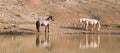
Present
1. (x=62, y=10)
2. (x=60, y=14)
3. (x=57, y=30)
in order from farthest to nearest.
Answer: (x=62, y=10)
(x=60, y=14)
(x=57, y=30)

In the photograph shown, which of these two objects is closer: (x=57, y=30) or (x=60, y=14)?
(x=57, y=30)

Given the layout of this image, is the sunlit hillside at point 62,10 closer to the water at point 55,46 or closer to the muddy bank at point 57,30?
the muddy bank at point 57,30

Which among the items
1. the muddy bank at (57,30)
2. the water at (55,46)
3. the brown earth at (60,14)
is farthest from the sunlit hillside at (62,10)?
the water at (55,46)

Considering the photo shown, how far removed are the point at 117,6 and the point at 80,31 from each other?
60.2ft

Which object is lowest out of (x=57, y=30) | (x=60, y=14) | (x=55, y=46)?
(x=57, y=30)

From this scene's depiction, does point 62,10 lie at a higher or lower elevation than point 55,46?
higher

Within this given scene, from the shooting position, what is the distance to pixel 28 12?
57.2 meters

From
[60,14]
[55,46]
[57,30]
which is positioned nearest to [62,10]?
[60,14]

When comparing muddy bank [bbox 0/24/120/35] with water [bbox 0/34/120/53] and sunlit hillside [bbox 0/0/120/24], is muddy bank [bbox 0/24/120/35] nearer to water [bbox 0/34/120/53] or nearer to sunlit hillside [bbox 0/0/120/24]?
sunlit hillside [bbox 0/0/120/24]

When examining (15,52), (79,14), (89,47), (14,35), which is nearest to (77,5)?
(79,14)

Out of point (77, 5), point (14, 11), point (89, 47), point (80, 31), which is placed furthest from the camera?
point (77, 5)

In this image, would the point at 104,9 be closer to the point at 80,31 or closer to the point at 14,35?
the point at 80,31

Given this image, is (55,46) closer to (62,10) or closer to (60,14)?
(60,14)

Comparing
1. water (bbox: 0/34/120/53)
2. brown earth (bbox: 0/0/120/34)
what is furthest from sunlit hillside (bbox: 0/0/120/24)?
water (bbox: 0/34/120/53)
